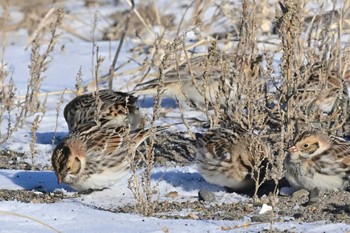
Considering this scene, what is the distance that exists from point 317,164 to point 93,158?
1.71 m

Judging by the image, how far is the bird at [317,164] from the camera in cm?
670

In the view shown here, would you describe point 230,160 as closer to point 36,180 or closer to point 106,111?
point 36,180

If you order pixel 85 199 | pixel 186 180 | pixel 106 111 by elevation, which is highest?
pixel 106 111

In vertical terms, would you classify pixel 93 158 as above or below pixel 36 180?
above

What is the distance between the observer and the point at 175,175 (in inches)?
291

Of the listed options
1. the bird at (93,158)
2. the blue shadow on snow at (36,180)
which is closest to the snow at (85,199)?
the blue shadow on snow at (36,180)

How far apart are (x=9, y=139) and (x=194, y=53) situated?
2768 mm

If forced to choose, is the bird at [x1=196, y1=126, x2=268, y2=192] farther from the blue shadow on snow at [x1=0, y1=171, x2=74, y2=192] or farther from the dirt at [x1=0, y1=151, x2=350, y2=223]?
the blue shadow on snow at [x1=0, y1=171, x2=74, y2=192]

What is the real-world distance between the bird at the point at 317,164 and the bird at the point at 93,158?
115 centimetres

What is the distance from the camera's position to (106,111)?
8969mm

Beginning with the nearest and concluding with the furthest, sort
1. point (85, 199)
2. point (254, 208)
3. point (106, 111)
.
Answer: point (254, 208) < point (85, 199) < point (106, 111)

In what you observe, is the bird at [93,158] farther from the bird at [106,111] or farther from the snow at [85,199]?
the bird at [106,111]

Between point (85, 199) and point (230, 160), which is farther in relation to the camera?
point (230, 160)

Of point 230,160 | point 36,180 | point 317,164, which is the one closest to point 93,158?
point 36,180
